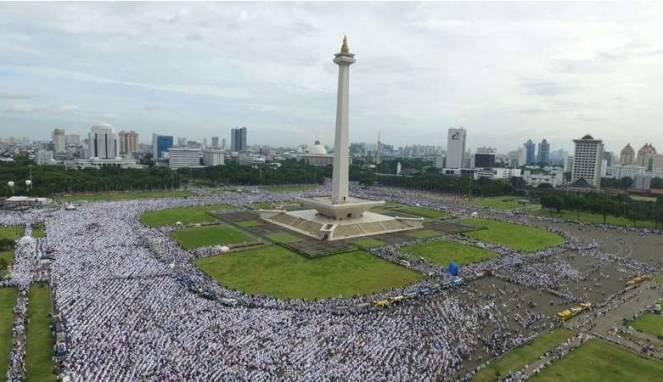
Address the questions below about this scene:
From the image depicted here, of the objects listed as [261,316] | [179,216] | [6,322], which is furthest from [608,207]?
[6,322]

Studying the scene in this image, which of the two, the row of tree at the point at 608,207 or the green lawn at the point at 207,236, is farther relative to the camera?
the row of tree at the point at 608,207

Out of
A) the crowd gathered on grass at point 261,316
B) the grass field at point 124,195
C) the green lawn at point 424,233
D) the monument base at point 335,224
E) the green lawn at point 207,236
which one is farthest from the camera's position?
the grass field at point 124,195

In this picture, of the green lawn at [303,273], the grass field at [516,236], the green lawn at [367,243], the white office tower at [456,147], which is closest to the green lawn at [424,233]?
the grass field at [516,236]

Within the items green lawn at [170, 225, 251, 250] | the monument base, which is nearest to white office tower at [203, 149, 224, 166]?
the monument base

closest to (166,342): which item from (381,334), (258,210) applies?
(381,334)

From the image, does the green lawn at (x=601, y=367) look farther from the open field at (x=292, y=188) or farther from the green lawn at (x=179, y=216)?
the open field at (x=292, y=188)

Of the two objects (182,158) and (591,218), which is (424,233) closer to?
(591,218)

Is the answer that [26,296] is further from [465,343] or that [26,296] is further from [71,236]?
[465,343]
